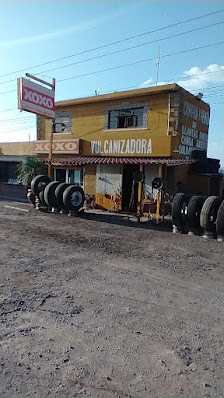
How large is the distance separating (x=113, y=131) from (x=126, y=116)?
3.43 ft

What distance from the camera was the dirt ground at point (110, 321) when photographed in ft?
8.73

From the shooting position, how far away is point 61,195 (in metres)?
13.0

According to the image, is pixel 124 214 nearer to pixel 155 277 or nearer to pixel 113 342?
pixel 155 277

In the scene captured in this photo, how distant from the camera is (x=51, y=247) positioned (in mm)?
7344

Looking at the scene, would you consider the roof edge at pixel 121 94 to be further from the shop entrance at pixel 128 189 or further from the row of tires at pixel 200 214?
the row of tires at pixel 200 214

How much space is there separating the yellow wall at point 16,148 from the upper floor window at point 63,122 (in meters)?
3.67

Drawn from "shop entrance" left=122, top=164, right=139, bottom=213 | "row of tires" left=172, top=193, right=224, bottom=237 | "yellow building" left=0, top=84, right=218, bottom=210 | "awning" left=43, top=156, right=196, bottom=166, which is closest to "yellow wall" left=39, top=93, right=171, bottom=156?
"yellow building" left=0, top=84, right=218, bottom=210

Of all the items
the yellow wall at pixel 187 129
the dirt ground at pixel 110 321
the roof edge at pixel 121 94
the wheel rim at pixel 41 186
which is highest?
the roof edge at pixel 121 94

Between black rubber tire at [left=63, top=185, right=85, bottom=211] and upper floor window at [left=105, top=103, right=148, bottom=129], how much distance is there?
15.7ft

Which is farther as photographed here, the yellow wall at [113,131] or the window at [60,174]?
the window at [60,174]

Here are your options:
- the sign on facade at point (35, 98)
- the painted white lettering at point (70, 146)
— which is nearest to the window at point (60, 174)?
the painted white lettering at point (70, 146)

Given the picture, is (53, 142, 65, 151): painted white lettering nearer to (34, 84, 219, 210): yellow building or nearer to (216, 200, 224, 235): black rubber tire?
(34, 84, 219, 210): yellow building

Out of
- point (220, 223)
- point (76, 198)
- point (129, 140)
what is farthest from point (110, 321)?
point (129, 140)

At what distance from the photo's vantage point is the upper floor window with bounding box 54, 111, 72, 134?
17.5 m
